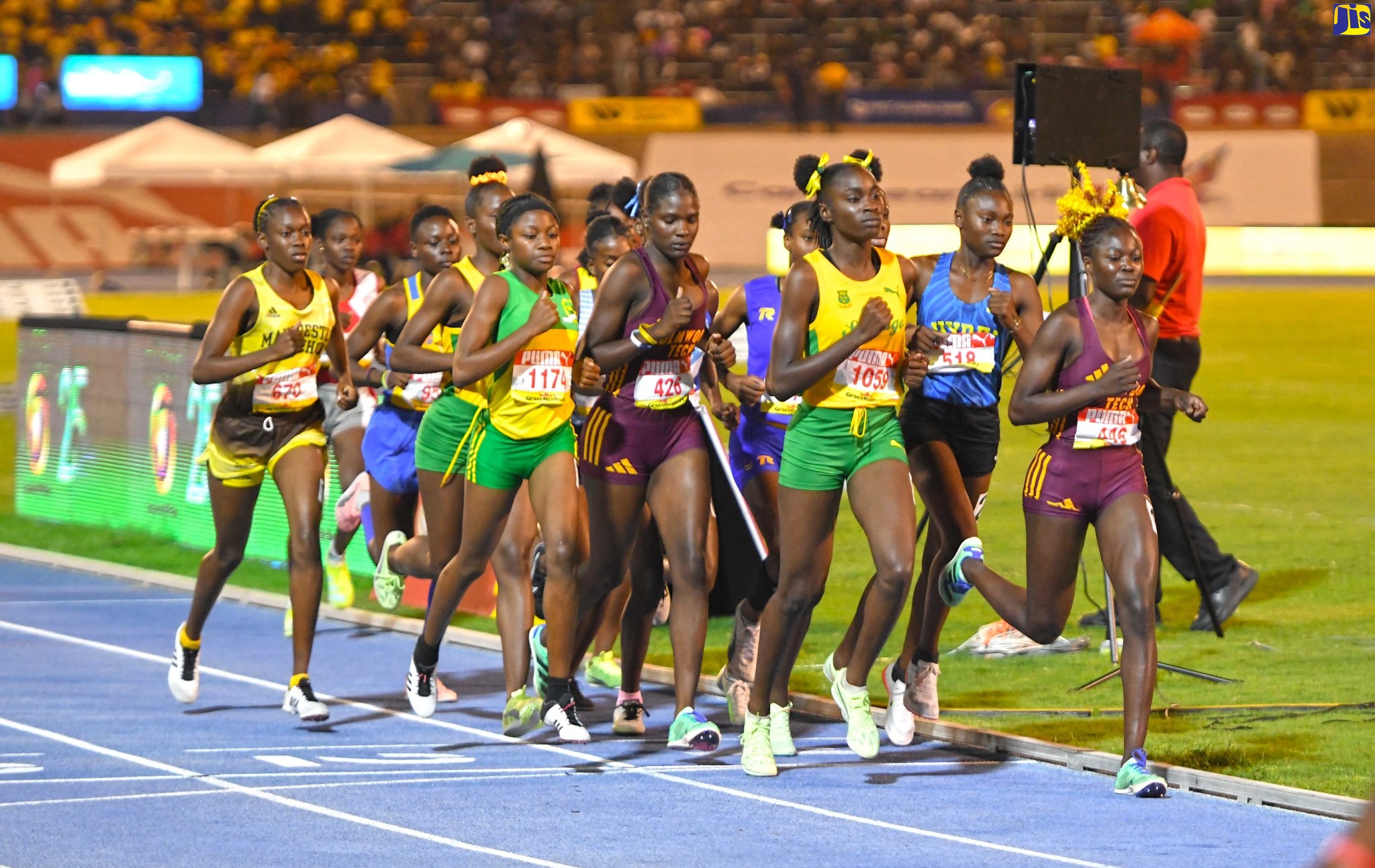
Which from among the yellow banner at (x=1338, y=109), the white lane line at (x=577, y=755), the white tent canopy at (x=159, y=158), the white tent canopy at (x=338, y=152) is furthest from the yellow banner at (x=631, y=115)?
the white lane line at (x=577, y=755)

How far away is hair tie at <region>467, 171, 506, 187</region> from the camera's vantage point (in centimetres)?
888

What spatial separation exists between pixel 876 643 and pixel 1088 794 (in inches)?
36.1

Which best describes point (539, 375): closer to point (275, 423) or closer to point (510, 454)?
point (510, 454)

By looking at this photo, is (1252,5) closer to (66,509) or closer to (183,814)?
(66,509)

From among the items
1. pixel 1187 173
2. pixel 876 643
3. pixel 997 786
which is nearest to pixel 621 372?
pixel 876 643

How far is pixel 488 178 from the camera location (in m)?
9.09

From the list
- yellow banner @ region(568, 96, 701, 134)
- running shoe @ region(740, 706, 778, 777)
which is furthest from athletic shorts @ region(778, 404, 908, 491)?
yellow banner @ region(568, 96, 701, 134)

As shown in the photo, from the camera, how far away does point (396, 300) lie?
360 inches

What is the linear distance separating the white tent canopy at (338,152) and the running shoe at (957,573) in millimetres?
25581

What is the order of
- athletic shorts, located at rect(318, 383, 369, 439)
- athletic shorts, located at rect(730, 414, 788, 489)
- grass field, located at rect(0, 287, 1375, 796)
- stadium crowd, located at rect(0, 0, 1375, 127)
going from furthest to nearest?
stadium crowd, located at rect(0, 0, 1375, 127) → athletic shorts, located at rect(318, 383, 369, 439) → athletic shorts, located at rect(730, 414, 788, 489) → grass field, located at rect(0, 287, 1375, 796)

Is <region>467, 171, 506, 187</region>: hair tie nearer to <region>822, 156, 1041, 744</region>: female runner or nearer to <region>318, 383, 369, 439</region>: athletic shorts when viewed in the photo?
<region>822, 156, 1041, 744</region>: female runner

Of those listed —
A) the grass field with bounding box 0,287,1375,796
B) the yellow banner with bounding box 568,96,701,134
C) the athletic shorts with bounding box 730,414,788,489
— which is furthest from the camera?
the yellow banner with bounding box 568,96,701,134

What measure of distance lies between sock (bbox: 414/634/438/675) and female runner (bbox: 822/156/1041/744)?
1565 millimetres

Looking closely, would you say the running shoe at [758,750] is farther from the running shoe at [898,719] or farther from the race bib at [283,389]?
the race bib at [283,389]
